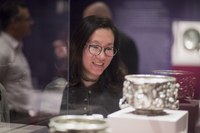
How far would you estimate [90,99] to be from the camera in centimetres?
130

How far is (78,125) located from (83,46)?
1.85ft

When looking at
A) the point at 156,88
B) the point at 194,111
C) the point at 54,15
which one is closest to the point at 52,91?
the point at 54,15

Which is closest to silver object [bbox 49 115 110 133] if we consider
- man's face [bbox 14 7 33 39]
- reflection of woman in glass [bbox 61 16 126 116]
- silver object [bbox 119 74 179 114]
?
silver object [bbox 119 74 179 114]

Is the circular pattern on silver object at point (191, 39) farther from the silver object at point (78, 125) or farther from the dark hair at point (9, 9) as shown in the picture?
the dark hair at point (9, 9)

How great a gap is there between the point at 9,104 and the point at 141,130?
810 millimetres

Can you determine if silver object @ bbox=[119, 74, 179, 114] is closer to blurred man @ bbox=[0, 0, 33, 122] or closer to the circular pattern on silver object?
the circular pattern on silver object

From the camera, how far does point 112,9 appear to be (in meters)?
1.25

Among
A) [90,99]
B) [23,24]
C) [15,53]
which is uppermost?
[23,24]

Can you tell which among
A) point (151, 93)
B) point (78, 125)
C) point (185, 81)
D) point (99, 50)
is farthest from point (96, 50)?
point (78, 125)

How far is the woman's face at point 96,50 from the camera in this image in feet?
4.01

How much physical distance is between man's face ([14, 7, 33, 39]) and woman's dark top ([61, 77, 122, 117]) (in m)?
0.48

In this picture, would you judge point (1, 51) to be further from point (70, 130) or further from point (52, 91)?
point (70, 130)

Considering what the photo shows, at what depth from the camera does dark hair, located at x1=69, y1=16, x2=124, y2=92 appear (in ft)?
4.07

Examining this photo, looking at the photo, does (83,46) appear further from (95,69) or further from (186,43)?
(186,43)
